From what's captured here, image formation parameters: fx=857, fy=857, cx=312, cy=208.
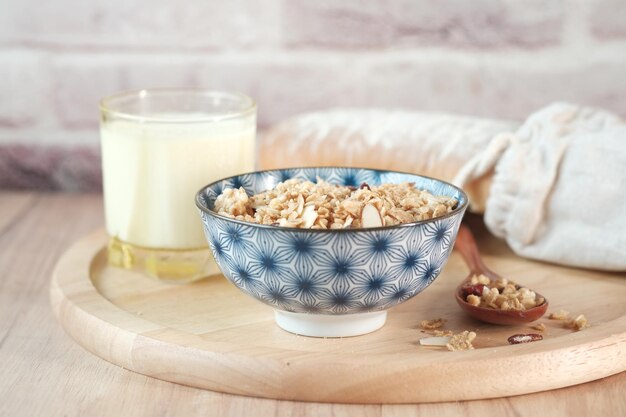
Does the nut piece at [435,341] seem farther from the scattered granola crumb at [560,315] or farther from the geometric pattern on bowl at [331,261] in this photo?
the scattered granola crumb at [560,315]

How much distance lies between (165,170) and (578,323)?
0.53 m

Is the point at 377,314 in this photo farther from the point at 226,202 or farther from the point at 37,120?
the point at 37,120

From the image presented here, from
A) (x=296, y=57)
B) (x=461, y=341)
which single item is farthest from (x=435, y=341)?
(x=296, y=57)

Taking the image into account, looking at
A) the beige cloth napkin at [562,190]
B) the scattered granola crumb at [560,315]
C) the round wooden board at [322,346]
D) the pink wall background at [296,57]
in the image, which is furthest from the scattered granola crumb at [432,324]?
the pink wall background at [296,57]

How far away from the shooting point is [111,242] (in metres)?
1.16

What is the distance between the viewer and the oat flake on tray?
2.89 ft

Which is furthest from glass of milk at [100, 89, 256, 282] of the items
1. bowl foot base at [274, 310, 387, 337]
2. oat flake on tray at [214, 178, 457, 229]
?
bowl foot base at [274, 310, 387, 337]

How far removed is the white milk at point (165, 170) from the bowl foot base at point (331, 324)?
0.23 meters

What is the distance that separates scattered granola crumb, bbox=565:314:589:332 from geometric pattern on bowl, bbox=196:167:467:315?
0.17 metres

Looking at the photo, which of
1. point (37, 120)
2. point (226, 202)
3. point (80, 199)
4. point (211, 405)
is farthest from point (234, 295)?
point (37, 120)

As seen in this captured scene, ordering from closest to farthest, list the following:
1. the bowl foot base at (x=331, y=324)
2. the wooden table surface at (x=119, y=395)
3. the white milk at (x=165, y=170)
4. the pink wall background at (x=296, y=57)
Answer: the wooden table surface at (x=119, y=395), the bowl foot base at (x=331, y=324), the white milk at (x=165, y=170), the pink wall background at (x=296, y=57)

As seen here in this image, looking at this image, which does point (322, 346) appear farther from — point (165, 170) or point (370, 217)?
point (165, 170)

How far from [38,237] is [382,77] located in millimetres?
754

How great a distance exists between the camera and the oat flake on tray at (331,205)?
2.89 ft
